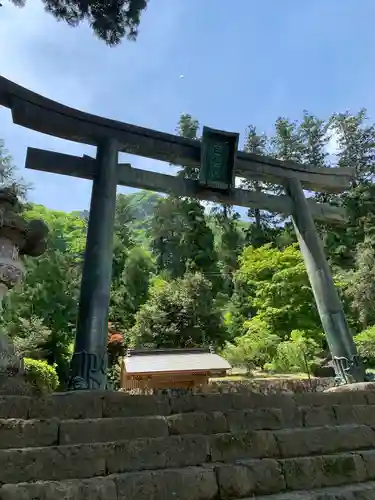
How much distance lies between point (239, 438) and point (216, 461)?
8.9 inches

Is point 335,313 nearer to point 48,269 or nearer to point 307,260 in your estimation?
point 307,260

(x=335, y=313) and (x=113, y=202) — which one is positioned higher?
(x=113, y=202)

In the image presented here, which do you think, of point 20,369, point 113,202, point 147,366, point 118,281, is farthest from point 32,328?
point 20,369

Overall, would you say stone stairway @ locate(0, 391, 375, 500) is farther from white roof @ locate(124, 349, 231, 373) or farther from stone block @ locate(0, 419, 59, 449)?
white roof @ locate(124, 349, 231, 373)

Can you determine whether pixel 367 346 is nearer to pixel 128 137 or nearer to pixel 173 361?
pixel 173 361

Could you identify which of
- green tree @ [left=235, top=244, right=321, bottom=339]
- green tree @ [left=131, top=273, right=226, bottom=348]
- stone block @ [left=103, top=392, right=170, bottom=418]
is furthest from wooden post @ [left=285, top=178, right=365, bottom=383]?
green tree @ [left=131, top=273, right=226, bottom=348]

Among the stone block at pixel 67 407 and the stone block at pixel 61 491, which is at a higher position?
the stone block at pixel 67 407

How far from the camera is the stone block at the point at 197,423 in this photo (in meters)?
2.76

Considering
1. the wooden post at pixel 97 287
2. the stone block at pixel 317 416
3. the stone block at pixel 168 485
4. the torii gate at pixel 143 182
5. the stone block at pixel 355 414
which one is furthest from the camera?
the torii gate at pixel 143 182

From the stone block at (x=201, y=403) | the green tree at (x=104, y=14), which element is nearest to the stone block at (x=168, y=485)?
the stone block at (x=201, y=403)

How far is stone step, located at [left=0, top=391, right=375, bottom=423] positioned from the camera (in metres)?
2.71

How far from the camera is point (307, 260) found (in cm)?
698

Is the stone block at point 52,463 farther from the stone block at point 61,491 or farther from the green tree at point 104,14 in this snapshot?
the green tree at point 104,14

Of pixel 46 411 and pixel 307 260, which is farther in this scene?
pixel 307 260
